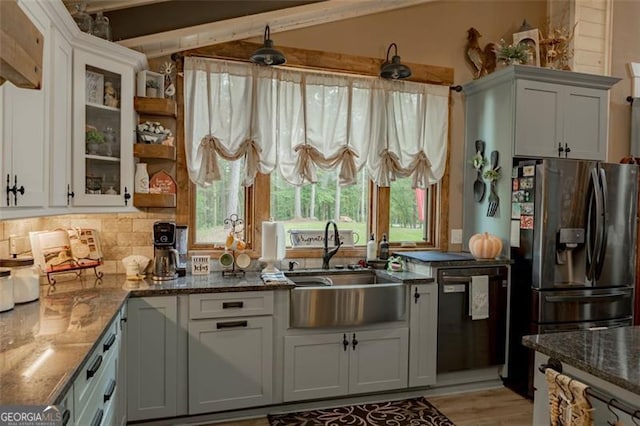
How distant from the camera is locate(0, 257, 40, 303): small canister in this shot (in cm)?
212

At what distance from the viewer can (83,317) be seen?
1.97 meters

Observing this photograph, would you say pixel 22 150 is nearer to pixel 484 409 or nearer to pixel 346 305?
pixel 346 305

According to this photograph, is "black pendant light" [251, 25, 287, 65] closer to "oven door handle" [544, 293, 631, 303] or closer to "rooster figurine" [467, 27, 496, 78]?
"rooster figurine" [467, 27, 496, 78]

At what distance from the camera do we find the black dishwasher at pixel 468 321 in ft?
10.5

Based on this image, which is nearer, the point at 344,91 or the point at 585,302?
the point at 585,302

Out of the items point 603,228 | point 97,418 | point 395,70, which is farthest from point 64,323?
point 603,228

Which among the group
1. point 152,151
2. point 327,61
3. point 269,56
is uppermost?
point 327,61

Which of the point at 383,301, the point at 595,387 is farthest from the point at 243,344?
the point at 595,387

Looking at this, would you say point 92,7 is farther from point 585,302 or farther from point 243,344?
point 585,302

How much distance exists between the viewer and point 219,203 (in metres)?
3.33

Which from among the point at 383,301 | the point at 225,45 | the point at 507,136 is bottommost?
the point at 383,301

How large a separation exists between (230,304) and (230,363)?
37cm

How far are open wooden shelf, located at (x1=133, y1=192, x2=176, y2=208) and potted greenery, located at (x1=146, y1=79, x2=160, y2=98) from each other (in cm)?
68

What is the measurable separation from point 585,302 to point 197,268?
2.85 meters
